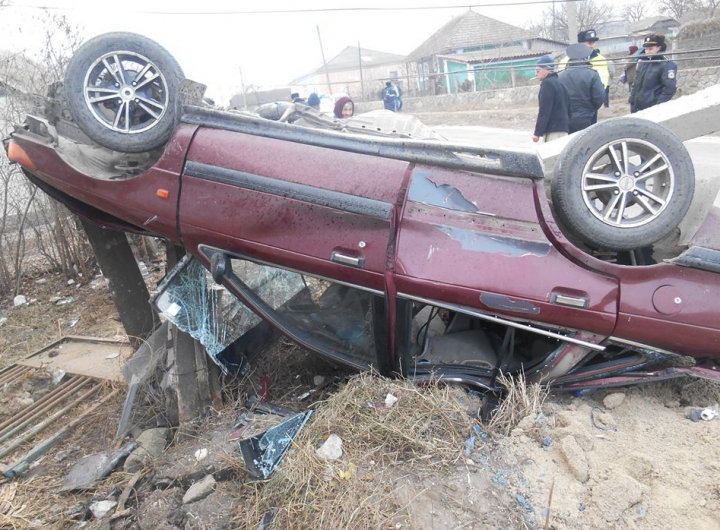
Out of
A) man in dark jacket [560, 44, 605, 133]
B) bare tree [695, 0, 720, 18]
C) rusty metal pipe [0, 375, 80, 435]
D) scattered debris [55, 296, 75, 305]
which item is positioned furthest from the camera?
bare tree [695, 0, 720, 18]

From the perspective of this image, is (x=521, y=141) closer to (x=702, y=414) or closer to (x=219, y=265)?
(x=702, y=414)

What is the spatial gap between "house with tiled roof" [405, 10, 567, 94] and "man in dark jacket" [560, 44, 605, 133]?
1814 cm

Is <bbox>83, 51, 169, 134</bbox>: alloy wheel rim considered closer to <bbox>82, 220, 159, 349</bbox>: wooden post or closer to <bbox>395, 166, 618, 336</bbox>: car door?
<bbox>82, 220, 159, 349</bbox>: wooden post

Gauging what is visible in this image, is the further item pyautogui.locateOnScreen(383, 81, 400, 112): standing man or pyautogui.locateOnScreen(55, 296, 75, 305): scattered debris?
pyautogui.locateOnScreen(383, 81, 400, 112): standing man

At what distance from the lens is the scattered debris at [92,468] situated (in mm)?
3131

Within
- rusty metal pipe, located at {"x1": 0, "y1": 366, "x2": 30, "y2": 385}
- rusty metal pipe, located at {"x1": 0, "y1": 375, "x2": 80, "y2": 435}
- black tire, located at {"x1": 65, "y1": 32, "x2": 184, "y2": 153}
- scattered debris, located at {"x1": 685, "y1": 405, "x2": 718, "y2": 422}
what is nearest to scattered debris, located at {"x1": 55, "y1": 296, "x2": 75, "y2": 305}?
rusty metal pipe, located at {"x1": 0, "y1": 366, "x2": 30, "y2": 385}

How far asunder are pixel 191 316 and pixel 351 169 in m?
1.33

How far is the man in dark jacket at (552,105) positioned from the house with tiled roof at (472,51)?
18.4 metres

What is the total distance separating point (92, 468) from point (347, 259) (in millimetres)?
2059

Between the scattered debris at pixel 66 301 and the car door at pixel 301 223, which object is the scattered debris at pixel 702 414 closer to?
the car door at pixel 301 223

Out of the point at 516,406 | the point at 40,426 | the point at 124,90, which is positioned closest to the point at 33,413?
the point at 40,426

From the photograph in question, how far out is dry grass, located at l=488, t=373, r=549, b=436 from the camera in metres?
2.65

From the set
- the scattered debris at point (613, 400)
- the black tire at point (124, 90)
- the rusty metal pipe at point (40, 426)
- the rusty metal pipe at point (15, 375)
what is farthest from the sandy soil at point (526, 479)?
the black tire at point (124, 90)

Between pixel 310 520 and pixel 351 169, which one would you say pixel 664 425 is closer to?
pixel 310 520
